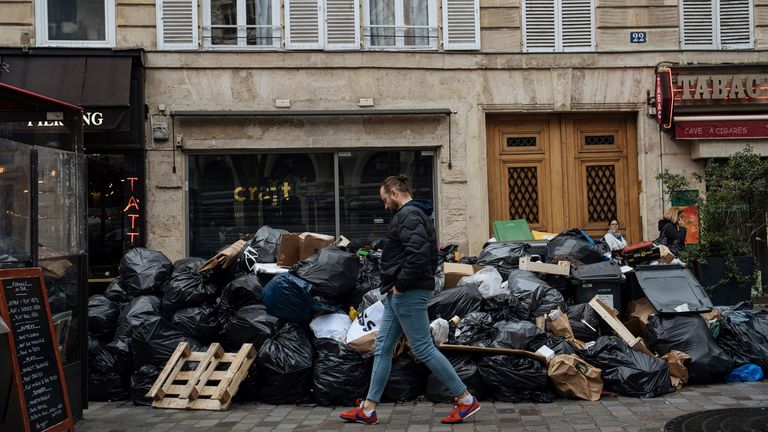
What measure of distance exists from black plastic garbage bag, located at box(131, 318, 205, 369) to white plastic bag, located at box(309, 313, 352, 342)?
1.13m

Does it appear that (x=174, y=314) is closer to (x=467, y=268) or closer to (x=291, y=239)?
(x=291, y=239)

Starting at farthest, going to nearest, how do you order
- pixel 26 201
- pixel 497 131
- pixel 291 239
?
pixel 497 131 → pixel 291 239 → pixel 26 201

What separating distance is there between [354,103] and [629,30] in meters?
4.40

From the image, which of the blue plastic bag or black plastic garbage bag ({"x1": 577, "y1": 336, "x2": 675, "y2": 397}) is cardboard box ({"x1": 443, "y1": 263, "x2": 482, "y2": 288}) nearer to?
black plastic garbage bag ({"x1": 577, "y1": 336, "x2": 675, "y2": 397})

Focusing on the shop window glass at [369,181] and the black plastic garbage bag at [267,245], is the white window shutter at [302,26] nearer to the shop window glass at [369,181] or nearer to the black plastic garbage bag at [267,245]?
the shop window glass at [369,181]

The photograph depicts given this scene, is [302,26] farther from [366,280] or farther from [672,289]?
[672,289]

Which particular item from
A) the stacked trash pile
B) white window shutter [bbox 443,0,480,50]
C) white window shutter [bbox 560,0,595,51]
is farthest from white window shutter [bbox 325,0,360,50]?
the stacked trash pile

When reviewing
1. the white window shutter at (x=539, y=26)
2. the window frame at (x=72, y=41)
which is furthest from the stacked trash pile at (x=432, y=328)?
the white window shutter at (x=539, y=26)

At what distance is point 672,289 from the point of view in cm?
790

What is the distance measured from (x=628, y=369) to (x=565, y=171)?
5.92 metres

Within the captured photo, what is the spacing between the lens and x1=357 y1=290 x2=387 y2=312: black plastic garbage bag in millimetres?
7359

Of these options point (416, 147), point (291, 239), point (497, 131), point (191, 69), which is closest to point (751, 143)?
point (497, 131)

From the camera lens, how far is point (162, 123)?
11727 millimetres

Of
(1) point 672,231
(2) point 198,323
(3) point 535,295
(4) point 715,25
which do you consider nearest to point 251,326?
(2) point 198,323
